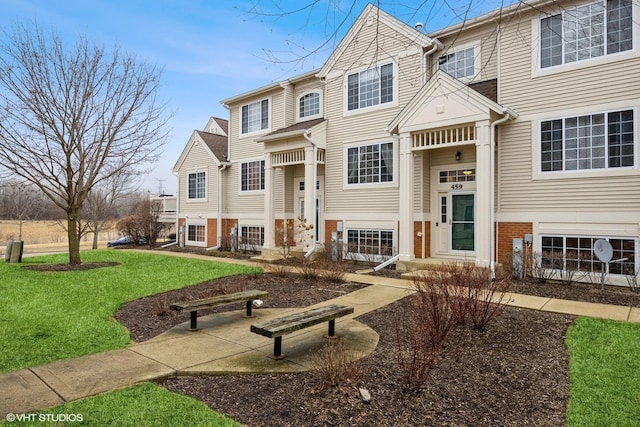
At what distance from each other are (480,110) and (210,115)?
24.3m

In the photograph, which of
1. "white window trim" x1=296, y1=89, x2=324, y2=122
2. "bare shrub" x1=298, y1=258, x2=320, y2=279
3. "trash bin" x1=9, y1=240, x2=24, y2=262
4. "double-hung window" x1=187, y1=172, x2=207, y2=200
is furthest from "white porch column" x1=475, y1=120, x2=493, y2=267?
"trash bin" x1=9, y1=240, x2=24, y2=262

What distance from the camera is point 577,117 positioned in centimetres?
1070

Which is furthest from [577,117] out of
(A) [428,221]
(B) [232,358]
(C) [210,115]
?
(C) [210,115]

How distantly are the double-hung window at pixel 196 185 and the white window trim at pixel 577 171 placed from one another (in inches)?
637

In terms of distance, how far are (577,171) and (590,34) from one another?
11.8 feet

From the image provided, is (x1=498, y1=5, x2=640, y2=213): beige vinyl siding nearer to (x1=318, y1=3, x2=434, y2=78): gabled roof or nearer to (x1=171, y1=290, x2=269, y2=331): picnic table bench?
(x1=318, y1=3, x2=434, y2=78): gabled roof

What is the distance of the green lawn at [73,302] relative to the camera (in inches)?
218

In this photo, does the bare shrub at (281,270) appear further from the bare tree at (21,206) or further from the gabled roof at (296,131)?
the bare tree at (21,206)

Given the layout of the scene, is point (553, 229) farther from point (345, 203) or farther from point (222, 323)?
point (222, 323)

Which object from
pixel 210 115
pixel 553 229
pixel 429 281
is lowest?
pixel 429 281

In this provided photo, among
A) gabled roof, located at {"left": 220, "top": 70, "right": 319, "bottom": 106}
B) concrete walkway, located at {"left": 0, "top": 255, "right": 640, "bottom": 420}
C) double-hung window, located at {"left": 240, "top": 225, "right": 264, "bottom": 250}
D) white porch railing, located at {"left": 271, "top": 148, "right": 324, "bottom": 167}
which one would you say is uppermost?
gabled roof, located at {"left": 220, "top": 70, "right": 319, "bottom": 106}

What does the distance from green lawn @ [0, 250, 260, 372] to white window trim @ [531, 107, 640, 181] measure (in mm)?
8855

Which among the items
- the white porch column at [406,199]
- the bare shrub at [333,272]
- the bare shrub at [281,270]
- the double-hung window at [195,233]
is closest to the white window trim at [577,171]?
the white porch column at [406,199]

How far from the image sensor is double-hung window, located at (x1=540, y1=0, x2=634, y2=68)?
397 inches
